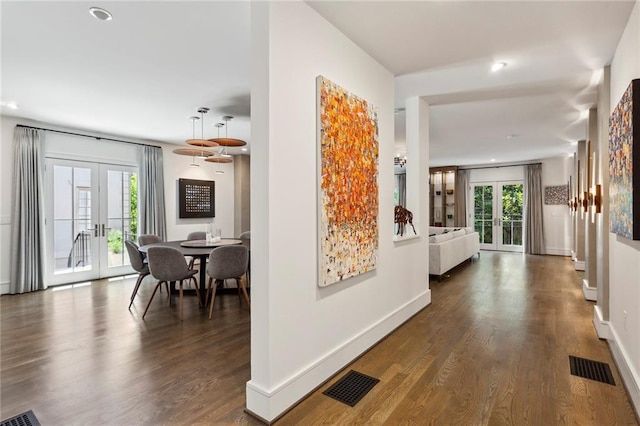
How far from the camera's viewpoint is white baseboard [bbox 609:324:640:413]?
2.10 meters

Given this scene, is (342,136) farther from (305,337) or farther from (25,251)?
(25,251)

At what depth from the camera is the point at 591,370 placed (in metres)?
2.61

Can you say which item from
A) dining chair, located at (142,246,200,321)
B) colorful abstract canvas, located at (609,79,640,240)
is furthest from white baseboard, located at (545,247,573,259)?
dining chair, located at (142,246,200,321)

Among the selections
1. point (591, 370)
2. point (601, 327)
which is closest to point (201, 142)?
point (591, 370)

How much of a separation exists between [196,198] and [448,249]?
547cm

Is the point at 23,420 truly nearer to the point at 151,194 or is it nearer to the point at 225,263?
the point at 225,263

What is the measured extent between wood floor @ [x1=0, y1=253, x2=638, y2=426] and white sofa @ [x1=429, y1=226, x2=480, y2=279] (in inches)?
48.1

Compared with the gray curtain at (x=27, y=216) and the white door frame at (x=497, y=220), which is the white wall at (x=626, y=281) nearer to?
the gray curtain at (x=27, y=216)

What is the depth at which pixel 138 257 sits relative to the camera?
4.52 m

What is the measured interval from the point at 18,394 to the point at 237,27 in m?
3.06

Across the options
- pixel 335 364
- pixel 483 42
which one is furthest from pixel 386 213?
pixel 483 42

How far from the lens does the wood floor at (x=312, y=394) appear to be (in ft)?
6.82

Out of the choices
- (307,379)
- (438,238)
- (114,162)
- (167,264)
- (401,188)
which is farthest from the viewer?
(401,188)

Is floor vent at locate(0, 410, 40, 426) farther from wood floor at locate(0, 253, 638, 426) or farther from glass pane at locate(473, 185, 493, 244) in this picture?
glass pane at locate(473, 185, 493, 244)
